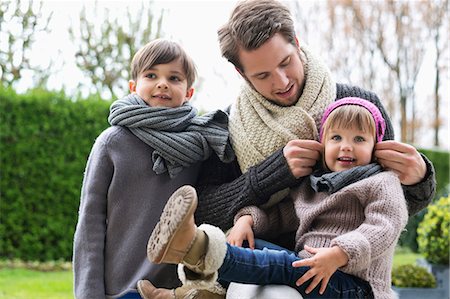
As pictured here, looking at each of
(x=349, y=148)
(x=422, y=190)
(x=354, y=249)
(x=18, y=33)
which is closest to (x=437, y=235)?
(x=422, y=190)

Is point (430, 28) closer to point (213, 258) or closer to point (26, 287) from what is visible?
point (26, 287)

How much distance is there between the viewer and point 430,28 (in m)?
14.5

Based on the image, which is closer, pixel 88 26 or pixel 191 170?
pixel 191 170

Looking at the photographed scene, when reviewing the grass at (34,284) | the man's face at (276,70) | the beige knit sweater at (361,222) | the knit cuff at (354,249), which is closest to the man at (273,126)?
the man's face at (276,70)

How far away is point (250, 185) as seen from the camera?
2574 millimetres

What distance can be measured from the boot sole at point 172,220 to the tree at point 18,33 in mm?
8807

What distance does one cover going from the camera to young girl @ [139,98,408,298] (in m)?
2.02

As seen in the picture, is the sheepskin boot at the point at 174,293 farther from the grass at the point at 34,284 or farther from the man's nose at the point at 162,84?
the grass at the point at 34,284

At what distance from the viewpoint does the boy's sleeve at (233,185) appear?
99.3 inches

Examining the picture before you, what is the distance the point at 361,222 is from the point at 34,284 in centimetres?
459

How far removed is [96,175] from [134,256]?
0.35 meters

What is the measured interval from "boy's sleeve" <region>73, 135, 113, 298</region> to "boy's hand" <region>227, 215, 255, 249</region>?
514 mm

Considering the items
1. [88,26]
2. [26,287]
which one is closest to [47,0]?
[88,26]

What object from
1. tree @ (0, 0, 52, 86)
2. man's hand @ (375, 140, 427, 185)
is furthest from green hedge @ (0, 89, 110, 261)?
man's hand @ (375, 140, 427, 185)
